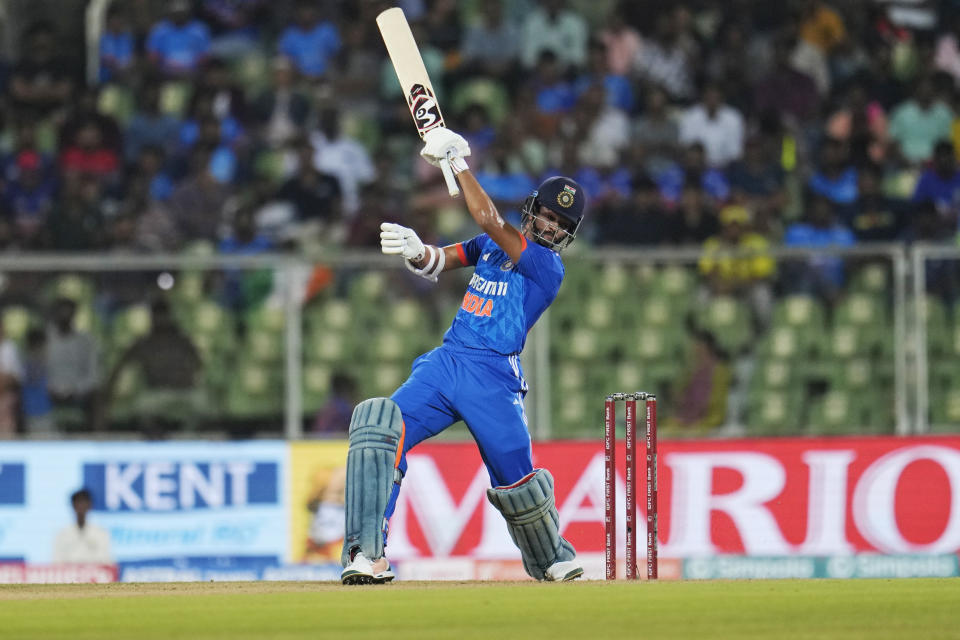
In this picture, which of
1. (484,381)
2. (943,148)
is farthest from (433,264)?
(943,148)

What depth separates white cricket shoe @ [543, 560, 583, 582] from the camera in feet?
27.6

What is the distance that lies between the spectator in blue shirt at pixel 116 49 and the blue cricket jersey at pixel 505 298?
8.50 meters

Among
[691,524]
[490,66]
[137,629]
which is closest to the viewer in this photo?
[137,629]

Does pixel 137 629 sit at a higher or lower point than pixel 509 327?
lower

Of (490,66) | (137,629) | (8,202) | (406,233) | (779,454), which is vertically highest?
(490,66)

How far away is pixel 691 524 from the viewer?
12023 mm

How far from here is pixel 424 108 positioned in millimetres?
8352

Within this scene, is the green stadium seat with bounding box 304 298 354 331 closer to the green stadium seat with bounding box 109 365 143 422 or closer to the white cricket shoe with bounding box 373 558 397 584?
the green stadium seat with bounding box 109 365 143 422

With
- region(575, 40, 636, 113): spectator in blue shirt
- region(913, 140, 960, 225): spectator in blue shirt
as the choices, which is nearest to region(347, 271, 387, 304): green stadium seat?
region(575, 40, 636, 113): spectator in blue shirt

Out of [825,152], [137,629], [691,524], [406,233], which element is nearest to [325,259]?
[691,524]

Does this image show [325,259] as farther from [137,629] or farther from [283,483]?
[137,629]

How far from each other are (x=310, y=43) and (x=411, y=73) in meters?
7.80

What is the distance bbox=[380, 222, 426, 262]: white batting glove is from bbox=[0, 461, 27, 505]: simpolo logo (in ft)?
16.1

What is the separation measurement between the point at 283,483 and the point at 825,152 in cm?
594
